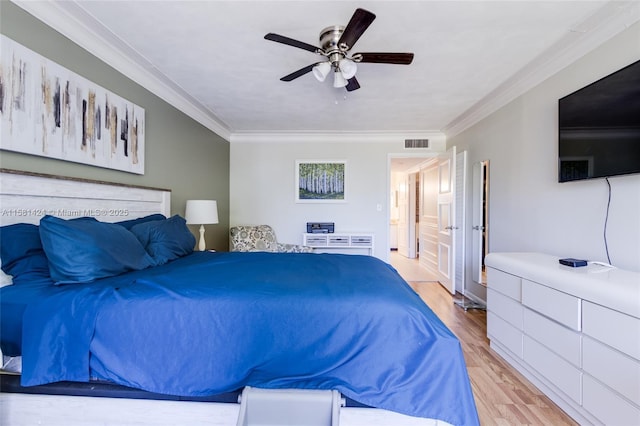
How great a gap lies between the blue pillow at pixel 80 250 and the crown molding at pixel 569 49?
3310 millimetres

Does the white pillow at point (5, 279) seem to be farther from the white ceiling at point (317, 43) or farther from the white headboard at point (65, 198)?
the white ceiling at point (317, 43)

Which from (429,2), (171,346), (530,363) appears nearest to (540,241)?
(530,363)

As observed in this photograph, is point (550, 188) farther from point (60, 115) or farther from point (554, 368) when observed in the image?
point (60, 115)

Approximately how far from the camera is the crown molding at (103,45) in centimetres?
170

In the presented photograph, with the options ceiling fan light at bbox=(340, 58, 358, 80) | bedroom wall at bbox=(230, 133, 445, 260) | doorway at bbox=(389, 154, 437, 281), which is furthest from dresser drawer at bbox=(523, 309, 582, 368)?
doorway at bbox=(389, 154, 437, 281)

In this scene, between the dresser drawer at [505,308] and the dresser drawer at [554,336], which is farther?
the dresser drawer at [505,308]

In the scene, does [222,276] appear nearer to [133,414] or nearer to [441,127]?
[133,414]

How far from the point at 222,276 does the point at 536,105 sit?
3.03 metres

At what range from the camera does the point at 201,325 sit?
1297 millimetres

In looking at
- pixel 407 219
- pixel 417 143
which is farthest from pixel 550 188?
pixel 407 219

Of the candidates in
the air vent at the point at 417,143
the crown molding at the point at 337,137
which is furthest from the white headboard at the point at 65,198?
the air vent at the point at 417,143

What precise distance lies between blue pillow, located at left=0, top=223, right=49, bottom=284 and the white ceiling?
4.27 feet

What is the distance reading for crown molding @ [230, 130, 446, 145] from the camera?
4531mm

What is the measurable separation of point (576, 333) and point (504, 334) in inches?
26.5
